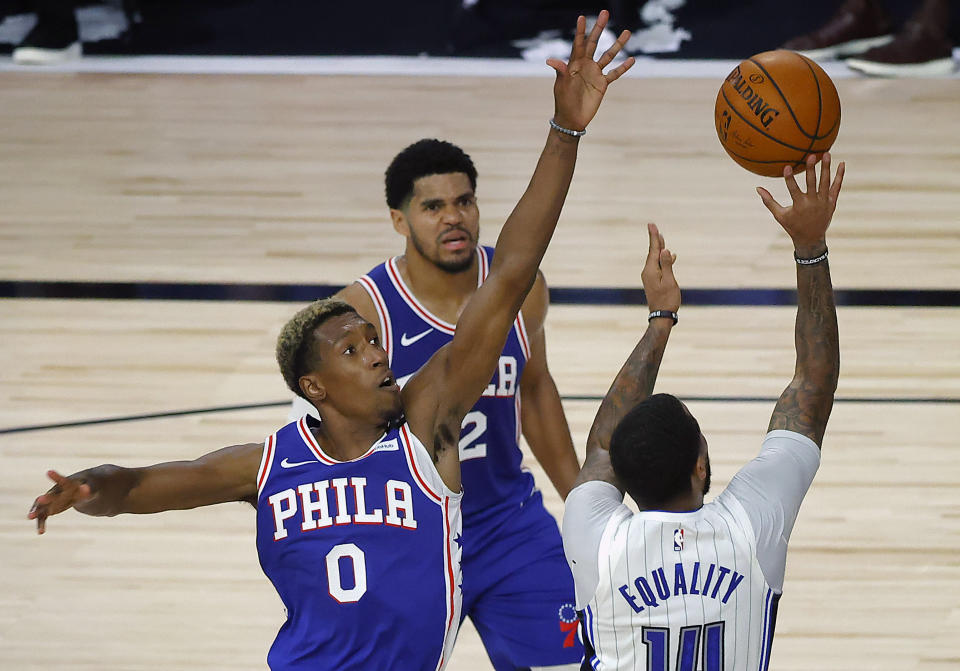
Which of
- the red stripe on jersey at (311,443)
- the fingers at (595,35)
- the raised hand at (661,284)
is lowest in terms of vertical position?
the red stripe on jersey at (311,443)

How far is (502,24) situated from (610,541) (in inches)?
367

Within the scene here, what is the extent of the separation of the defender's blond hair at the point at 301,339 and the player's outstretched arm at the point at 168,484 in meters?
0.19

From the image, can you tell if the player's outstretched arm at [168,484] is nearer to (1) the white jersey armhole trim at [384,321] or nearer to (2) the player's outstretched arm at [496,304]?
(2) the player's outstretched arm at [496,304]

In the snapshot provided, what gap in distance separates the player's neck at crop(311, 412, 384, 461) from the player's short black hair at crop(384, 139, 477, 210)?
3.26 feet

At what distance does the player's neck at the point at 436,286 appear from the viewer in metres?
3.61

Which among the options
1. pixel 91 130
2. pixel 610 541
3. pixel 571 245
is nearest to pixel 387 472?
pixel 610 541

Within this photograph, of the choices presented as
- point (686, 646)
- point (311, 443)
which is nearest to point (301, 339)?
point (311, 443)

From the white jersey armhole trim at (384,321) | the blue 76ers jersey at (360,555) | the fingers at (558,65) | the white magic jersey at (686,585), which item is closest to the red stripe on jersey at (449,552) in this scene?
the blue 76ers jersey at (360,555)

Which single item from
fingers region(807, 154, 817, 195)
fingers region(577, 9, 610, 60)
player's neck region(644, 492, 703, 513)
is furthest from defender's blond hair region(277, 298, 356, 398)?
fingers region(807, 154, 817, 195)

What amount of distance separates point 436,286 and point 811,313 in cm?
120

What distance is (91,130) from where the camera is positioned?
367 inches

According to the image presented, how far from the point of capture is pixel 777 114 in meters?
3.13

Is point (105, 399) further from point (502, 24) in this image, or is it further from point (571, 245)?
point (502, 24)

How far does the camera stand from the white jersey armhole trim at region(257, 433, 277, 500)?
281 cm
